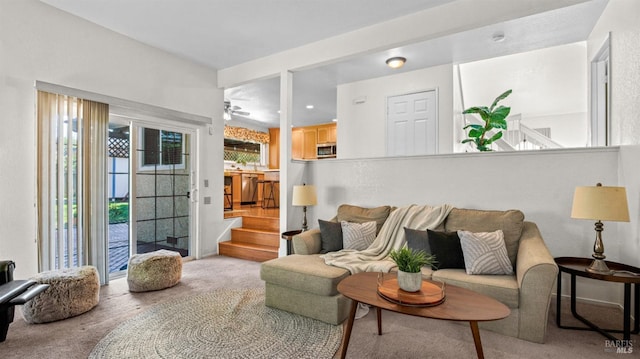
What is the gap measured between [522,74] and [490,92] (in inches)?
23.9

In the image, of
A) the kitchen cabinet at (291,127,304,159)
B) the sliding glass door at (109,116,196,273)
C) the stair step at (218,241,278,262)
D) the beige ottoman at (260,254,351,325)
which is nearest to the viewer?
the beige ottoman at (260,254,351,325)

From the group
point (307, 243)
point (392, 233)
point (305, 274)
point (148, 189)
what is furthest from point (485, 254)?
point (148, 189)

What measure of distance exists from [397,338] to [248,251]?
2949 millimetres

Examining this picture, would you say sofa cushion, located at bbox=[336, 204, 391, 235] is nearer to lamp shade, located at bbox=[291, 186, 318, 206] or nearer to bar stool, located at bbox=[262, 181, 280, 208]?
lamp shade, located at bbox=[291, 186, 318, 206]

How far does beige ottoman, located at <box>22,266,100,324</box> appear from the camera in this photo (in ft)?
8.31

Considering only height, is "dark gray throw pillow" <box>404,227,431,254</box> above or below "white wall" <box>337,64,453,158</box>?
below

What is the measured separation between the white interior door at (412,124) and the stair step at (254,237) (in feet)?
7.77

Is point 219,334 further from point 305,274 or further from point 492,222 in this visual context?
point 492,222

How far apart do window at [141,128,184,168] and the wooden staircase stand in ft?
4.71

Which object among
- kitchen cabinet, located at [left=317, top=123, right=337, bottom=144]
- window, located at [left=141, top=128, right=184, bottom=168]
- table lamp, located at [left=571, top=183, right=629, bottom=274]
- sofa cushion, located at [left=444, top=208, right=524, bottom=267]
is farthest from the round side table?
kitchen cabinet, located at [left=317, top=123, right=337, bottom=144]

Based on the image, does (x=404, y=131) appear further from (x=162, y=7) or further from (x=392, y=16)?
(x=162, y=7)

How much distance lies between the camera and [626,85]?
2.74 m

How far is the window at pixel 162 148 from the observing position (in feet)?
13.9

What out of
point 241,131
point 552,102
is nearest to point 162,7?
point 241,131
